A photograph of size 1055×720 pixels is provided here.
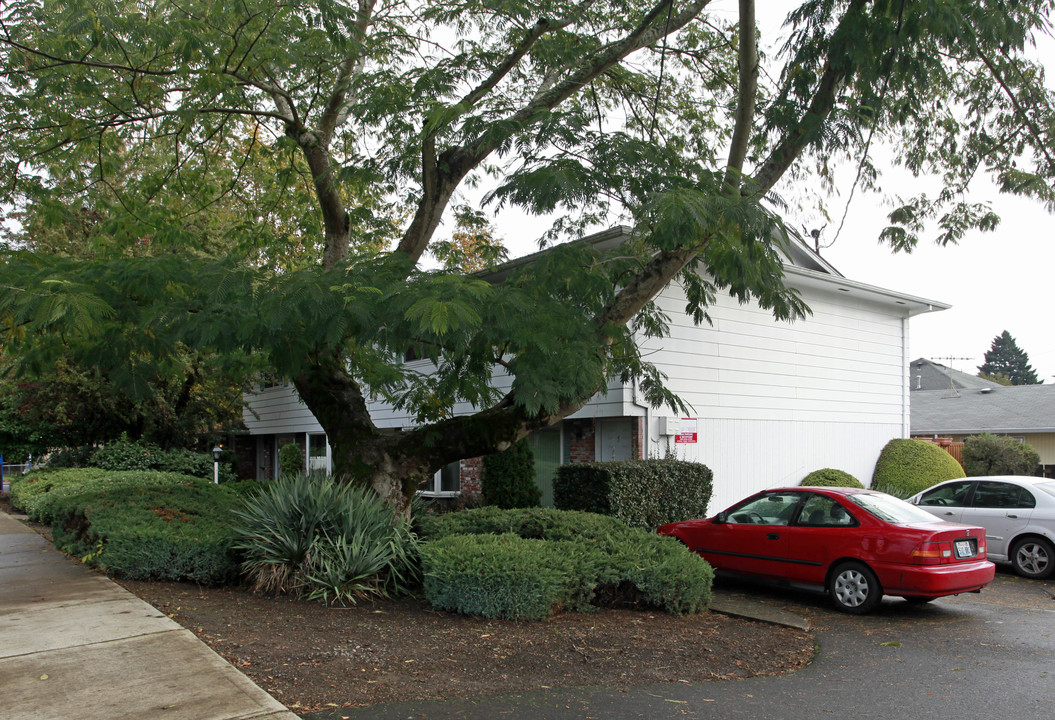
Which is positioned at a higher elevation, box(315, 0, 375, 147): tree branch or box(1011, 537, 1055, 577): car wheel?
box(315, 0, 375, 147): tree branch

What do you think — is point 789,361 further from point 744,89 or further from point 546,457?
point 744,89

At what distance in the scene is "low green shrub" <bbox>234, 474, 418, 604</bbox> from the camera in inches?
307

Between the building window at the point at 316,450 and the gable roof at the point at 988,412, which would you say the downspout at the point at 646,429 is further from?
the gable roof at the point at 988,412

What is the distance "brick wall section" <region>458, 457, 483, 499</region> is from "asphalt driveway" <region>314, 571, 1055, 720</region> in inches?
343

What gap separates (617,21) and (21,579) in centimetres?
1010

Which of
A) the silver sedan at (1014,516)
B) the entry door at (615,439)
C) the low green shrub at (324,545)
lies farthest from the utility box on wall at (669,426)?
the low green shrub at (324,545)

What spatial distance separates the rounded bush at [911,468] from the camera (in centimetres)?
1808

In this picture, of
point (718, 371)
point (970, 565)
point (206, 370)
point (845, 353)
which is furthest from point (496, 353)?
point (206, 370)

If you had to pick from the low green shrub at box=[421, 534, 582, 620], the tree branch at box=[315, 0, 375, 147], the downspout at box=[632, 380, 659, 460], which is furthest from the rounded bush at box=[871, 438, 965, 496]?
the tree branch at box=[315, 0, 375, 147]

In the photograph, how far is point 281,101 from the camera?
11.3 m

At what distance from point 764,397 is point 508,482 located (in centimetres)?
569

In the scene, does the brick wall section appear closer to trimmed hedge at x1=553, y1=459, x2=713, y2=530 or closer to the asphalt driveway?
trimmed hedge at x1=553, y1=459, x2=713, y2=530

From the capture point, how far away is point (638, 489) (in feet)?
42.8

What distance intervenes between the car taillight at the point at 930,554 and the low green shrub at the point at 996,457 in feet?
43.9
